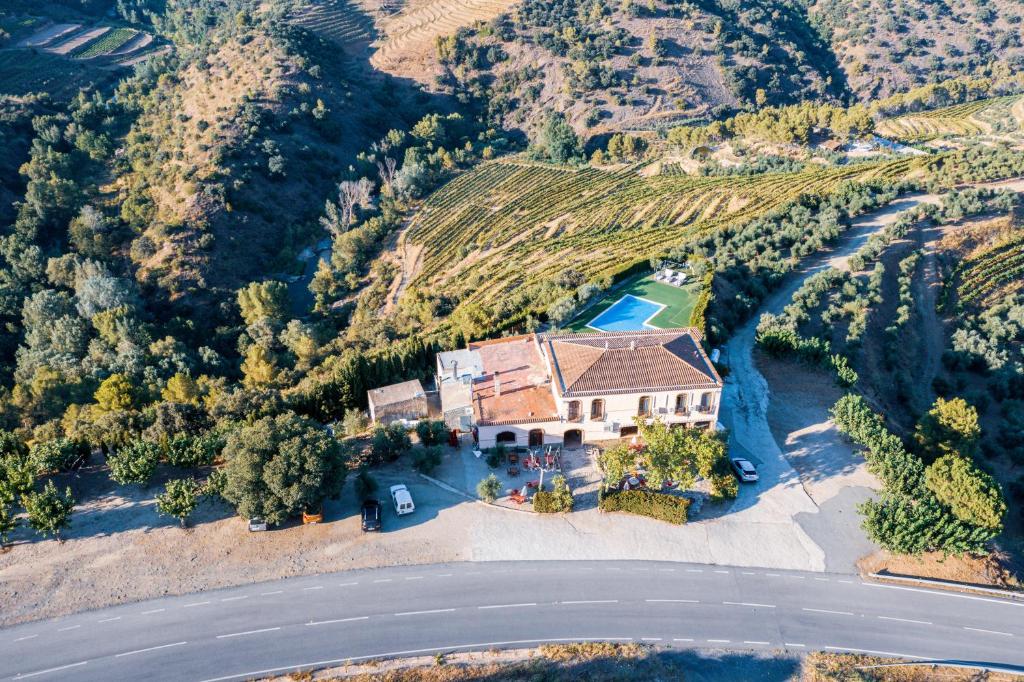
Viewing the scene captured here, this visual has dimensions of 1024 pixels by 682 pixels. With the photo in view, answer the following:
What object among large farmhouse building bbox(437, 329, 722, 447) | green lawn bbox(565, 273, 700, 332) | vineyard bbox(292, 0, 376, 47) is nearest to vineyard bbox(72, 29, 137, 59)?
vineyard bbox(292, 0, 376, 47)

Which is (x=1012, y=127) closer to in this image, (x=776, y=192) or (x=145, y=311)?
(x=776, y=192)

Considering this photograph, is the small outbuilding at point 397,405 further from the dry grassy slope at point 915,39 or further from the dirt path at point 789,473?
the dry grassy slope at point 915,39

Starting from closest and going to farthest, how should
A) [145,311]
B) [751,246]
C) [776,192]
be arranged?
[751,246], [145,311], [776,192]

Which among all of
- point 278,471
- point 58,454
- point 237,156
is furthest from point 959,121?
point 58,454

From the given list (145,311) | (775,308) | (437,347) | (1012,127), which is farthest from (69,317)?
(1012,127)

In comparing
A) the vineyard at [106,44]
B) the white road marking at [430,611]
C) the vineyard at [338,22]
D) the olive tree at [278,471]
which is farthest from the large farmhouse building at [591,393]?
the vineyard at [106,44]

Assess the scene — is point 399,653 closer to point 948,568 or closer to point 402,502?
point 402,502
